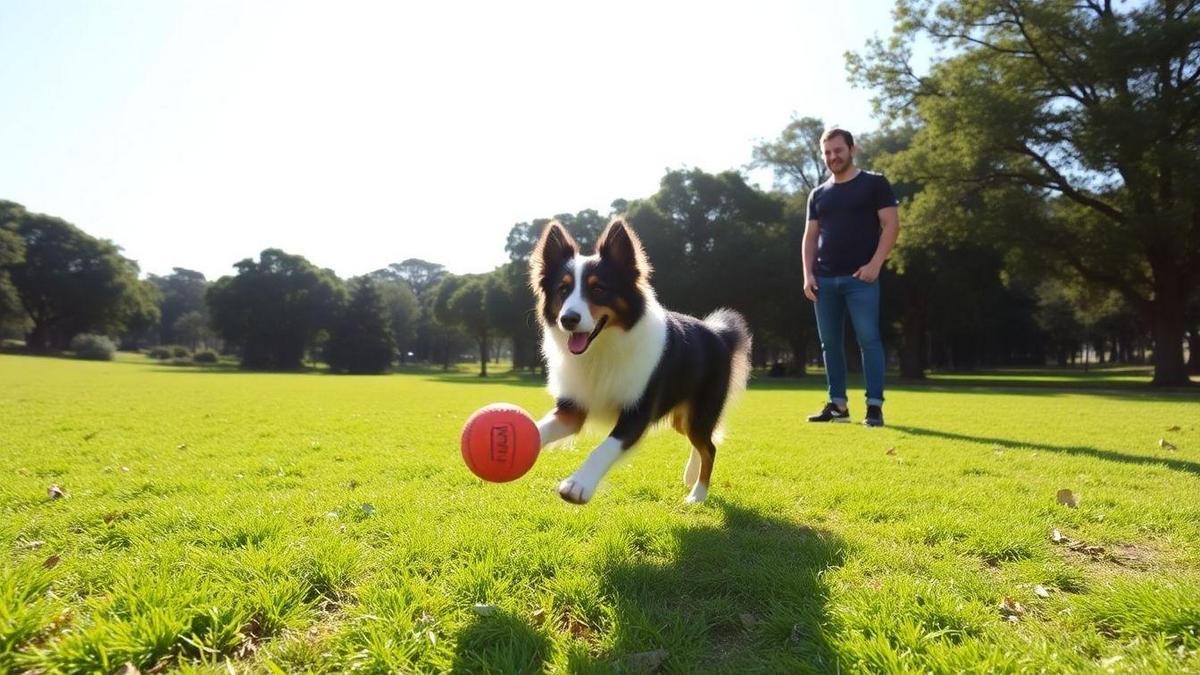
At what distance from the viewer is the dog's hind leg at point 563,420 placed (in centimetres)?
420

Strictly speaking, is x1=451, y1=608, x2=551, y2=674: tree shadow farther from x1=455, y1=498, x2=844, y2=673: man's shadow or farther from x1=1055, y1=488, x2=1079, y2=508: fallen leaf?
x1=1055, y1=488, x2=1079, y2=508: fallen leaf

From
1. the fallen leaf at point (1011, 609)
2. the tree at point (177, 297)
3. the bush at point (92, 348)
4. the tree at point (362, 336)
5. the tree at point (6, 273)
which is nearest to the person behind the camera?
the fallen leaf at point (1011, 609)

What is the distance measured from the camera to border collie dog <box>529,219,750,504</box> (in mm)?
4086

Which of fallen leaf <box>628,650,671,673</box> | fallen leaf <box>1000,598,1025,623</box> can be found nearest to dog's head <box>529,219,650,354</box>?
fallen leaf <box>628,650,671,673</box>

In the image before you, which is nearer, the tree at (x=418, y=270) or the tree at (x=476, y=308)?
the tree at (x=476, y=308)

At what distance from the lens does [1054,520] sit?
397 centimetres

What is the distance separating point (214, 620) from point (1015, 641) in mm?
2900

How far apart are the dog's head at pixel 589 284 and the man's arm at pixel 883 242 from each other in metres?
3.61

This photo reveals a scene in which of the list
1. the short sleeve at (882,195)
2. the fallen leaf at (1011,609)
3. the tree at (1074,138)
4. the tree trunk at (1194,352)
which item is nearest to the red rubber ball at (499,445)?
the fallen leaf at (1011,609)

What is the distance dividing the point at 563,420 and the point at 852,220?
16.0 ft

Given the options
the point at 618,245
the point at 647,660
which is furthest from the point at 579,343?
the point at 647,660

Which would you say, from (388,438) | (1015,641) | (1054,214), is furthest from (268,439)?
(1054,214)

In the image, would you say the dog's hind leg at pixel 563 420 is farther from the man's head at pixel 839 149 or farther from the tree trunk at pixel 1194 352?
the tree trunk at pixel 1194 352

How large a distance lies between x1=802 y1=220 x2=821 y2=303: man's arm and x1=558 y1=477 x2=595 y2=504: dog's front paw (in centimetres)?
531
